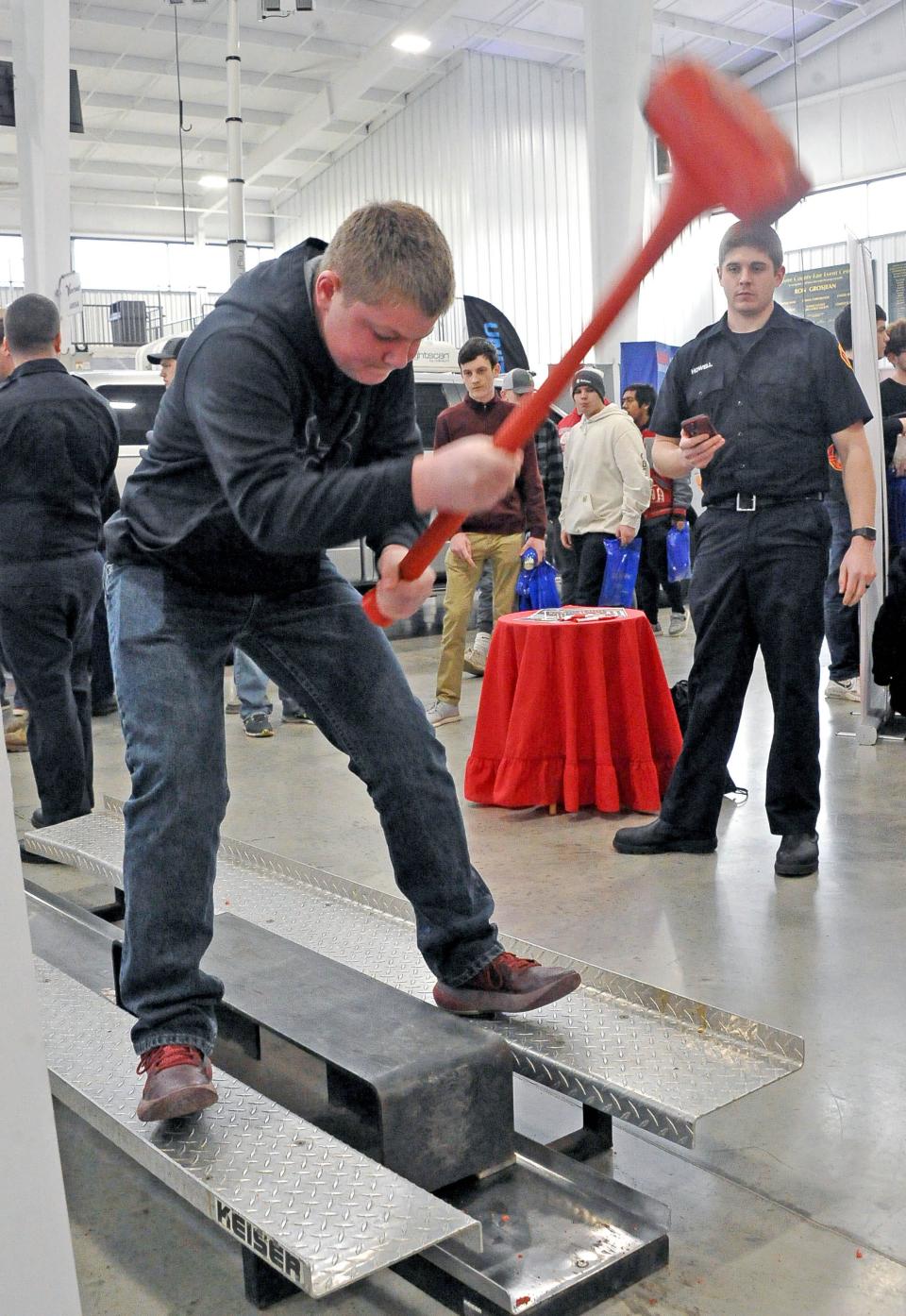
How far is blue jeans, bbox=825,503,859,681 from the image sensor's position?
19.9 ft

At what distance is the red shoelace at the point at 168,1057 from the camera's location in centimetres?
199

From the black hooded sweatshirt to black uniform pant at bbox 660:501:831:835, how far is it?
1.61 metres

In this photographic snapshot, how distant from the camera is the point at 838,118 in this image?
17.8 meters

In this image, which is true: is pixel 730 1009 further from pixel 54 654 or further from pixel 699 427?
pixel 54 654

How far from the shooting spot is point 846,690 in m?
6.26

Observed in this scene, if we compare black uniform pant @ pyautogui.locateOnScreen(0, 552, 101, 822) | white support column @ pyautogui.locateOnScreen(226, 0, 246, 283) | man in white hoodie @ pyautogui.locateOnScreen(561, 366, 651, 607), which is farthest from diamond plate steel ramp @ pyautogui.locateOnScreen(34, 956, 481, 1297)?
white support column @ pyautogui.locateOnScreen(226, 0, 246, 283)

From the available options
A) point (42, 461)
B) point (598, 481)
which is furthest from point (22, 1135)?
point (598, 481)

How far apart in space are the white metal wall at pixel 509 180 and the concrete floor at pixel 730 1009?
1492 centimetres

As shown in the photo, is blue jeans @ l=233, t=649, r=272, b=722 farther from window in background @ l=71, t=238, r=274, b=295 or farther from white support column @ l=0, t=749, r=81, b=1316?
window in background @ l=71, t=238, r=274, b=295

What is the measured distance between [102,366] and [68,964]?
9680 mm

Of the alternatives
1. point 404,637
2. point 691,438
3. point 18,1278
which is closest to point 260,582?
point 18,1278

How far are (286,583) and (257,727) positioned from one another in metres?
4.01

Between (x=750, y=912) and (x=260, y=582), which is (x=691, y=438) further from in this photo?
(x=260, y=582)

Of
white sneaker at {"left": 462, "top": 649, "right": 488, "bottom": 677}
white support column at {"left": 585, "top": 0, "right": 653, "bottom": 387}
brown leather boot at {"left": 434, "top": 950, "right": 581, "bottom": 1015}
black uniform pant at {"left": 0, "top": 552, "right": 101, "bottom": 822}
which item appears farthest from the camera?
white support column at {"left": 585, "top": 0, "right": 653, "bottom": 387}
